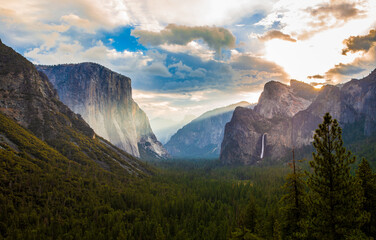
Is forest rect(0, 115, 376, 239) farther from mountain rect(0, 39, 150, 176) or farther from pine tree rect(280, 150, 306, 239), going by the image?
mountain rect(0, 39, 150, 176)

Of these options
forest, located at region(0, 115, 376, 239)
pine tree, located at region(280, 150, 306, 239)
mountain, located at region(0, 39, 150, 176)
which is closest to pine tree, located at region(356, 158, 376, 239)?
forest, located at region(0, 115, 376, 239)

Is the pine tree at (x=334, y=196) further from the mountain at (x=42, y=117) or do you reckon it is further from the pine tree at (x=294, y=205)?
the mountain at (x=42, y=117)

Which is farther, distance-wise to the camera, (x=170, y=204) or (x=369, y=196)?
(x=170, y=204)

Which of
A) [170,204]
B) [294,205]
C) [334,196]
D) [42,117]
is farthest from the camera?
[42,117]

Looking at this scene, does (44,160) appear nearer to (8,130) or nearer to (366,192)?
(8,130)

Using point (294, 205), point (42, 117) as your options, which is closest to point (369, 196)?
point (294, 205)

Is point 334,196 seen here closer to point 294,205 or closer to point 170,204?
point 294,205

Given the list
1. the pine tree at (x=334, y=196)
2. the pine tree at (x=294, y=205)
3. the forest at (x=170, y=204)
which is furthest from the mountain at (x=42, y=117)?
the pine tree at (x=334, y=196)
